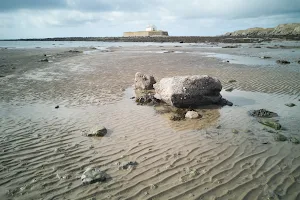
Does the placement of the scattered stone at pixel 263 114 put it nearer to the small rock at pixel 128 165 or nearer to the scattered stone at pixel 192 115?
the scattered stone at pixel 192 115

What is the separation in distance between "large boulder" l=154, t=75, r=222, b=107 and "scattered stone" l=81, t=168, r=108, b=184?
481cm

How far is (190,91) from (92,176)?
5.43 meters

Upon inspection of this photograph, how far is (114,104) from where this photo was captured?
31.8 ft

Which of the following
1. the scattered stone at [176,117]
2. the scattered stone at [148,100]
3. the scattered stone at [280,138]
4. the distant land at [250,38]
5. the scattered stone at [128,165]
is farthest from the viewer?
the distant land at [250,38]

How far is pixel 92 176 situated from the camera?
4523mm

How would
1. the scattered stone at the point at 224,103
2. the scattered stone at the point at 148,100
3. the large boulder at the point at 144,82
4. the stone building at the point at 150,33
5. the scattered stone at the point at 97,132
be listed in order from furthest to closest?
the stone building at the point at 150,33
the large boulder at the point at 144,82
the scattered stone at the point at 148,100
the scattered stone at the point at 224,103
the scattered stone at the point at 97,132

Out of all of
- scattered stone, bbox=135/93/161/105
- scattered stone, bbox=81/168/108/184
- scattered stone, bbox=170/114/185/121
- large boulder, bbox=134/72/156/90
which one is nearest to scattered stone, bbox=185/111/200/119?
scattered stone, bbox=170/114/185/121

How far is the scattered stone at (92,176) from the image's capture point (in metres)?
4.44

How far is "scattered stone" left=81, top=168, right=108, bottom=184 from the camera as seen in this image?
14.6 feet

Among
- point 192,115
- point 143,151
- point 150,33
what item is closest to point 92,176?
point 143,151

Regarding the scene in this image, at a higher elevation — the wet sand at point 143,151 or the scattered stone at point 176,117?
the scattered stone at point 176,117

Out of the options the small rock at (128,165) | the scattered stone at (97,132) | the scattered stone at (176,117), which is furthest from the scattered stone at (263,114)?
the scattered stone at (97,132)

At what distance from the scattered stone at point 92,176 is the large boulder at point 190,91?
481 centimetres

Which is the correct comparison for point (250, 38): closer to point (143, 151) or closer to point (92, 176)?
point (143, 151)
